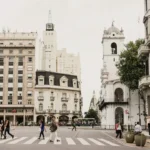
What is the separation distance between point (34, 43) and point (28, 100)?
1697 cm

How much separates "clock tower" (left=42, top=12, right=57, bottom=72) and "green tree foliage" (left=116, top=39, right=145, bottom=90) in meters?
109

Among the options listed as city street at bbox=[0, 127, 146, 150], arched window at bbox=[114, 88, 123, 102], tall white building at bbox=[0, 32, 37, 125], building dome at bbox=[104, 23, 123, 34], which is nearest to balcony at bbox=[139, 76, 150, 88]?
city street at bbox=[0, 127, 146, 150]

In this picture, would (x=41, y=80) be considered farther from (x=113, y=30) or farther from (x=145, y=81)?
(x=145, y=81)

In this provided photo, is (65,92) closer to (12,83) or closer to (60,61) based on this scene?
(12,83)

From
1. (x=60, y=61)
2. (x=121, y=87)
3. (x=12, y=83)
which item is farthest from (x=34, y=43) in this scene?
(x=60, y=61)

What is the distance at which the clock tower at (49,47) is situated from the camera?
536 feet

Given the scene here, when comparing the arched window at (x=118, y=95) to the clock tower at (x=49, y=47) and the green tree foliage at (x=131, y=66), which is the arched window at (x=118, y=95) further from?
the clock tower at (x=49, y=47)

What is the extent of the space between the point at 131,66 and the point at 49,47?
11470 centimetres

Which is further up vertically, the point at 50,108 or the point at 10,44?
the point at 10,44

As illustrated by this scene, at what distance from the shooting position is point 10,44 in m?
102

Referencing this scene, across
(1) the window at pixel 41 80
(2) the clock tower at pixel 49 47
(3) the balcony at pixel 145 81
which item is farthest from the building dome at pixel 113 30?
(2) the clock tower at pixel 49 47

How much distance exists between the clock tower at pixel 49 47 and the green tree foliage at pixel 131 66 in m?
109

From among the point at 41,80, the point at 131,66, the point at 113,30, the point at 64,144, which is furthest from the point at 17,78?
the point at 64,144

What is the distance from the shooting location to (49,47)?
16588 centimetres
